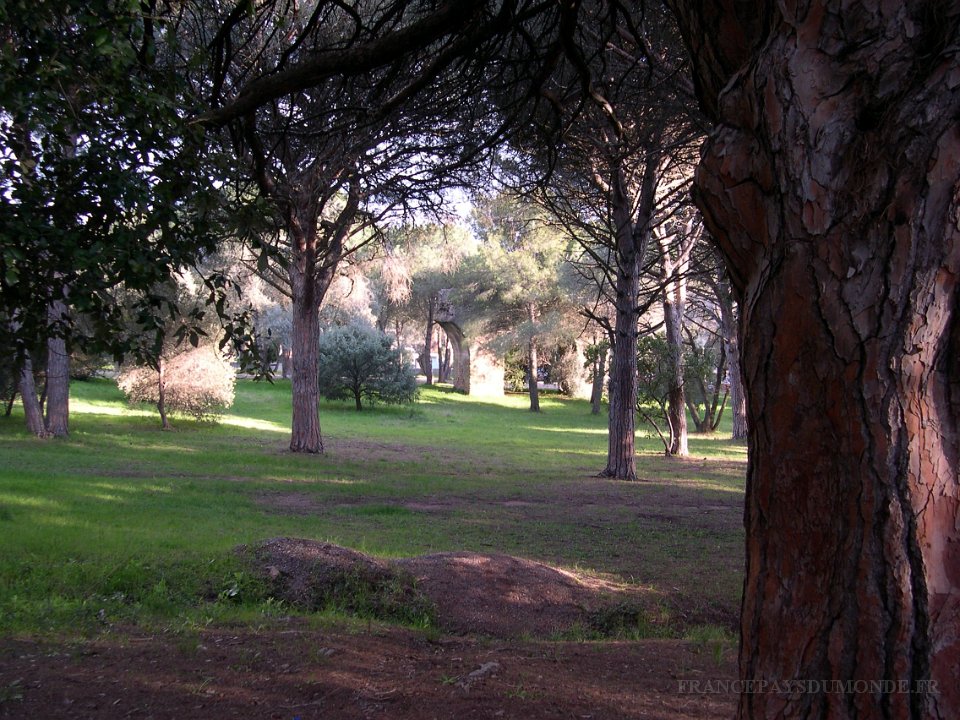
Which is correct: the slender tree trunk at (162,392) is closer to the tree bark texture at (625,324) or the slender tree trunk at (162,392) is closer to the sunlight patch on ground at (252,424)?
the sunlight patch on ground at (252,424)

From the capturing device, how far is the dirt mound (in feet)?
20.0

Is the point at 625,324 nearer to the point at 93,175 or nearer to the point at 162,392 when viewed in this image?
the point at 93,175

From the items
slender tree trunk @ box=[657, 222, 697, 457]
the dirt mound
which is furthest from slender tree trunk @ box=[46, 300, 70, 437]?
slender tree trunk @ box=[657, 222, 697, 457]

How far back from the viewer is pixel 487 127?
29.7 feet

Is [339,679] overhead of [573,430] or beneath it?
overhead

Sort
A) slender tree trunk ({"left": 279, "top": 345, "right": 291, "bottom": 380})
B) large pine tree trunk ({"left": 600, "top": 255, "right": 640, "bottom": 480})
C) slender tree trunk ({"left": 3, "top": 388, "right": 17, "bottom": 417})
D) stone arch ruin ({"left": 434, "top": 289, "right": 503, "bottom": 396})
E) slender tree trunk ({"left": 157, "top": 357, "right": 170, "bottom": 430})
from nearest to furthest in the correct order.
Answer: large pine tree trunk ({"left": 600, "top": 255, "right": 640, "bottom": 480}), slender tree trunk ({"left": 3, "top": 388, "right": 17, "bottom": 417}), slender tree trunk ({"left": 157, "top": 357, "right": 170, "bottom": 430}), stone arch ruin ({"left": 434, "top": 289, "right": 503, "bottom": 396}), slender tree trunk ({"left": 279, "top": 345, "right": 291, "bottom": 380})

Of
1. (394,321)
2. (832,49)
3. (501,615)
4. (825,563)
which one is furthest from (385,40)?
(394,321)

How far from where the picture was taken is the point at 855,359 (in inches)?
86.5

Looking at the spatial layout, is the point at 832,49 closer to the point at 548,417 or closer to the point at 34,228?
the point at 34,228

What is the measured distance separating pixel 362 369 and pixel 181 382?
11230 millimetres

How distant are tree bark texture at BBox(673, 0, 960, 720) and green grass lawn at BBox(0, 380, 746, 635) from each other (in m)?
4.18

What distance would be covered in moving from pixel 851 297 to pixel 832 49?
0.76 meters

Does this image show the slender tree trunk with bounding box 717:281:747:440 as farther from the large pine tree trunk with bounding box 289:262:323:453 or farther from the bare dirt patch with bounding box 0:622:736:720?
the bare dirt patch with bounding box 0:622:736:720

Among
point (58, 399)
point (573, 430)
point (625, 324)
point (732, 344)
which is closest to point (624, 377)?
point (625, 324)
